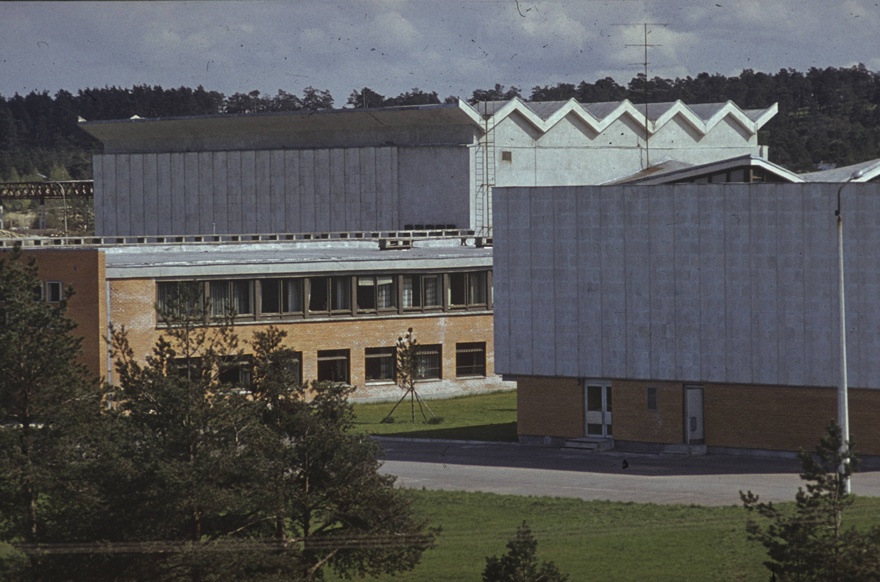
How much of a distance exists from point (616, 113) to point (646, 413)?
4316 cm

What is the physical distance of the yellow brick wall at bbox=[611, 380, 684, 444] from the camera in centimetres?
4097

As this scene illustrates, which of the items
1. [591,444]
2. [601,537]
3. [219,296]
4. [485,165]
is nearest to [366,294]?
[219,296]

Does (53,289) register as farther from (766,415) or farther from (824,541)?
(824,541)

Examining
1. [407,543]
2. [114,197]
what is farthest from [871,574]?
[114,197]

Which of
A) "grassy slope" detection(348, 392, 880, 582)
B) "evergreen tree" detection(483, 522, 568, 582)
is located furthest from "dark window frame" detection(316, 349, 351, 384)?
"evergreen tree" detection(483, 522, 568, 582)

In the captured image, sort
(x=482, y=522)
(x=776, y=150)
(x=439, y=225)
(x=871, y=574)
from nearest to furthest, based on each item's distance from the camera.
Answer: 1. (x=871, y=574)
2. (x=482, y=522)
3. (x=439, y=225)
4. (x=776, y=150)

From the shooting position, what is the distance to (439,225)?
80.0 m

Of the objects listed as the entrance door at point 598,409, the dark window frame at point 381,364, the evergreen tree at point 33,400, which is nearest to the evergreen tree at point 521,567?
the evergreen tree at point 33,400

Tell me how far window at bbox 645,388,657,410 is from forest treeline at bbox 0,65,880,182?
109ft

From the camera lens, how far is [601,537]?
101 feet

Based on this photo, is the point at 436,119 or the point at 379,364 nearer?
the point at 379,364

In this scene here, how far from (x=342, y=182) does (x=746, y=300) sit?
4508cm

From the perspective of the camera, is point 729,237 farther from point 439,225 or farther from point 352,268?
point 439,225

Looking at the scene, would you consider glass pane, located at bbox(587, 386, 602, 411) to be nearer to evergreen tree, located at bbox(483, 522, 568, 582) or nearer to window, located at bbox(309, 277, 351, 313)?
window, located at bbox(309, 277, 351, 313)
